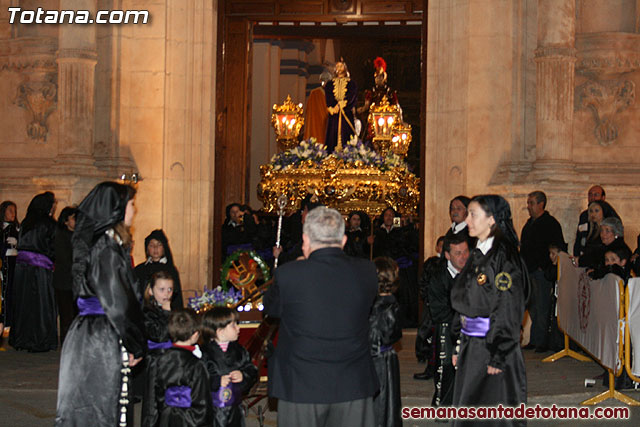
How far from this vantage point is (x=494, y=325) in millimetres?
6277

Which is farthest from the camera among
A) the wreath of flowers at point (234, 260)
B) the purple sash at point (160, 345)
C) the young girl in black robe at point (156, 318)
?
the wreath of flowers at point (234, 260)

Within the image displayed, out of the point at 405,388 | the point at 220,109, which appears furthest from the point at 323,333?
the point at 220,109

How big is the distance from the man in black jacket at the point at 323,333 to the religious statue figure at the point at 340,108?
1436cm

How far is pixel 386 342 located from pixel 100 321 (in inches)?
72.7

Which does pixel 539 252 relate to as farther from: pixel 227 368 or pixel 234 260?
pixel 227 368

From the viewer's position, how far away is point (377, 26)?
1944 centimetres

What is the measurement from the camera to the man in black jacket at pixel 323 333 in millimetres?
4984

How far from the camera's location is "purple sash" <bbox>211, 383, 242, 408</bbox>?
638 centimetres

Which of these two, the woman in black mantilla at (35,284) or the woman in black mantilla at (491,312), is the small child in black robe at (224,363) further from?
the woman in black mantilla at (35,284)

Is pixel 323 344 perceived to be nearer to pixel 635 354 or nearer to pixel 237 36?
pixel 635 354

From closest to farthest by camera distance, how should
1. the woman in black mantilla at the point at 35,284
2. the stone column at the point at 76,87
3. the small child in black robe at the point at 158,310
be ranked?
1. the small child in black robe at the point at 158,310
2. the woman in black mantilla at the point at 35,284
3. the stone column at the point at 76,87

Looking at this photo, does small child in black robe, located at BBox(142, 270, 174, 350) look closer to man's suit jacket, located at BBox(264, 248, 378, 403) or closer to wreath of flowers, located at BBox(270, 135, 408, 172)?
man's suit jacket, located at BBox(264, 248, 378, 403)

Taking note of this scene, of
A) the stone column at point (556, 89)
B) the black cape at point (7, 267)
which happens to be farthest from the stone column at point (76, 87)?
the stone column at point (556, 89)

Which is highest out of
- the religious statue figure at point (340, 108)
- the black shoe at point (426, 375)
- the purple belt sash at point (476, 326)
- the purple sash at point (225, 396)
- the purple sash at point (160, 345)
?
the religious statue figure at point (340, 108)
